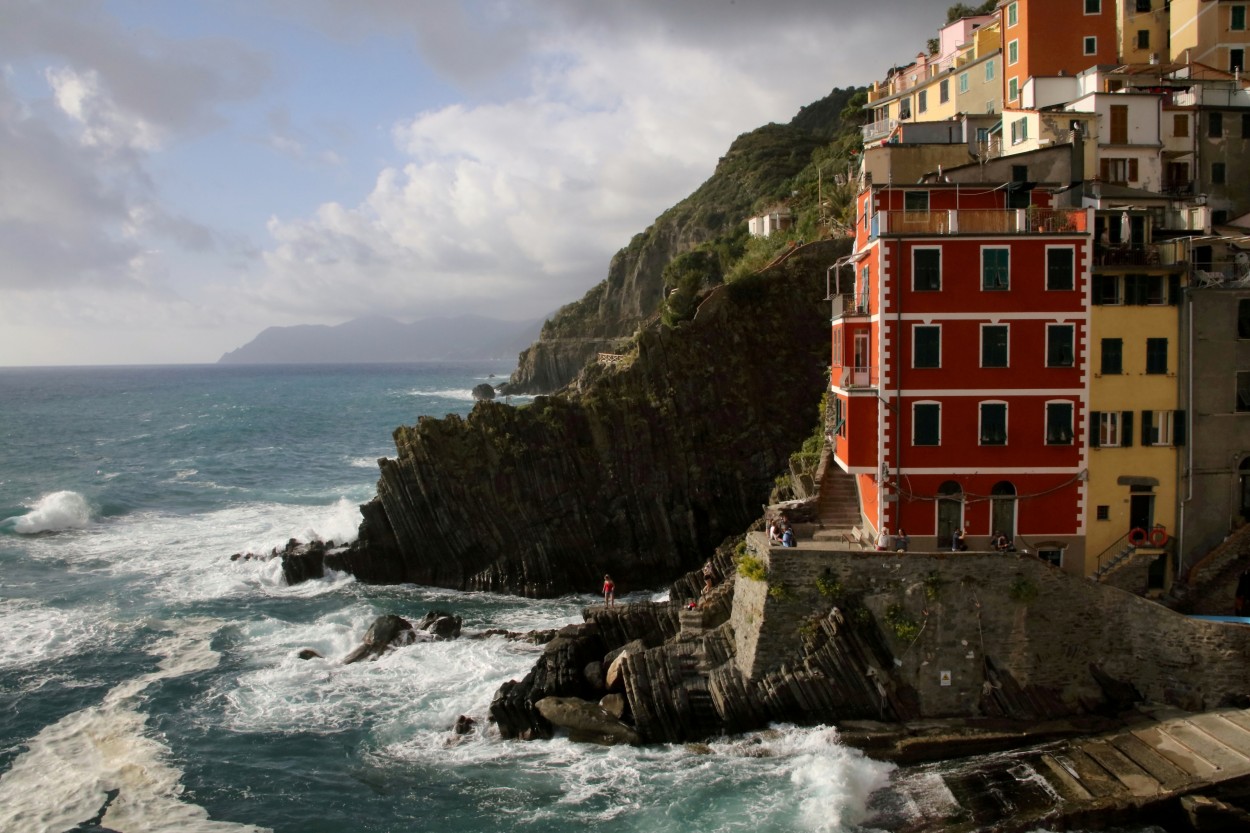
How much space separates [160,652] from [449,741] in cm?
1463

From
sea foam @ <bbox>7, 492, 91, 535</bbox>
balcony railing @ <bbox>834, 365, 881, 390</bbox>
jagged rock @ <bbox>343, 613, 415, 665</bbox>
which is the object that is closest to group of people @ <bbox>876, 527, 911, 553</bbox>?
balcony railing @ <bbox>834, 365, 881, 390</bbox>

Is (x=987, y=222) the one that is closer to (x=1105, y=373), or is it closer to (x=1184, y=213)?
(x=1105, y=373)

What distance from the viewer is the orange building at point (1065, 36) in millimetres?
45062

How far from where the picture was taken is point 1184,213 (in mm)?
30406

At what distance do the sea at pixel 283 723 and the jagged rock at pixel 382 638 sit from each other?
684mm

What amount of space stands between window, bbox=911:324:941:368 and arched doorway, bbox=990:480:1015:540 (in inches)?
159

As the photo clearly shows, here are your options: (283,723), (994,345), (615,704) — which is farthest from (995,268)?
(283,723)

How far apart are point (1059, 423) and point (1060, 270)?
14.2ft

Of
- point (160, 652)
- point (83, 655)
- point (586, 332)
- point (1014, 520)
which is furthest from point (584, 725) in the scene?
point (586, 332)

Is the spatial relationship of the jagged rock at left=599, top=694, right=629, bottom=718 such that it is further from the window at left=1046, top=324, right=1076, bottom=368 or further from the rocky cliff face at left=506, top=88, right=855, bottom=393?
the rocky cliff face at left=506, top=88, right=855, bottom=393

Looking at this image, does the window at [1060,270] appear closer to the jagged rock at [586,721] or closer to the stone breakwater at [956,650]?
the stone breakwater at [956,650]

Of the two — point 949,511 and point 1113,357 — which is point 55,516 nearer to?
point 949,511

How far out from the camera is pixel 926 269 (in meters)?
26.2

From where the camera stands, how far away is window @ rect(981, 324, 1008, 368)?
86.3 feet
